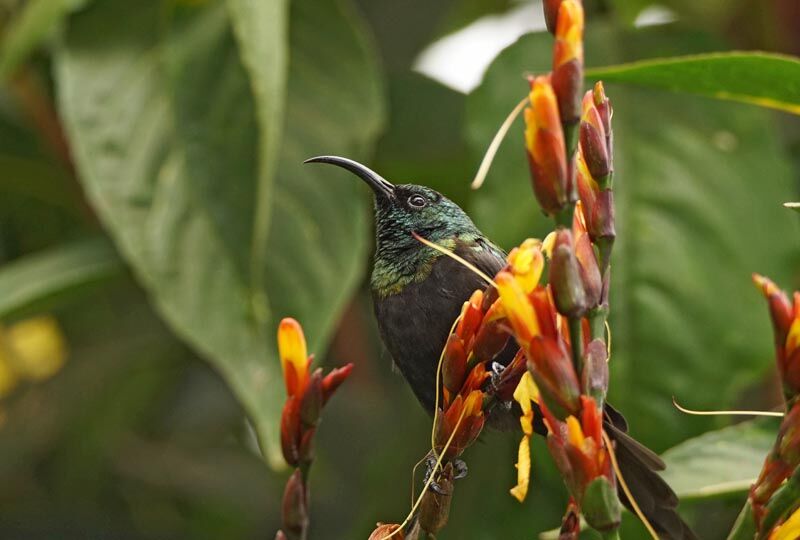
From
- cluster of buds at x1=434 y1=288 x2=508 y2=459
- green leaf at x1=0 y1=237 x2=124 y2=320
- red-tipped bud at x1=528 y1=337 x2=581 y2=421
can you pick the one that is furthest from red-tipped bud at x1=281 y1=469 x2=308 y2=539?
green leaf at x1=0 y1=237 x2=124 y2=320

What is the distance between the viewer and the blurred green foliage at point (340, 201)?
148 centimetres

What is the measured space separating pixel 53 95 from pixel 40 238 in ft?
1.39

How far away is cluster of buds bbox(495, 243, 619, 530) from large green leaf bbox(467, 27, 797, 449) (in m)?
0.73

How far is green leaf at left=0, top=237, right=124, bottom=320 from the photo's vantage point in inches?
69.1

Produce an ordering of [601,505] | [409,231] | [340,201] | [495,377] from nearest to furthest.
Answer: [601,505], [495,377], [409,231], [340,201]

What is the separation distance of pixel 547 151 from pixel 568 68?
0.18ft

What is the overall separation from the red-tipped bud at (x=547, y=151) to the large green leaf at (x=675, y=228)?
77cm

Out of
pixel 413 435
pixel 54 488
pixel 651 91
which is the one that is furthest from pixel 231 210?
pixel 54 488

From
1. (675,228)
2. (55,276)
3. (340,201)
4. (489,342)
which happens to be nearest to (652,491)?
(489,342)

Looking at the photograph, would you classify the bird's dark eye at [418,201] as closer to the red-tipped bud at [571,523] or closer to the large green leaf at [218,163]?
the large green leaf at [218,163]

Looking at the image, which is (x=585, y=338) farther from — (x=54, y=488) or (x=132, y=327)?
(x=54, y=488)

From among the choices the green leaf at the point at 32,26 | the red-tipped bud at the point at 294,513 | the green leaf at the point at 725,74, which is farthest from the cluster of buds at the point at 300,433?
the green leaf at the point at 32,26

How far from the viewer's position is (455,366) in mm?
776

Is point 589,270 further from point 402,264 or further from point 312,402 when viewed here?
point 402,264
